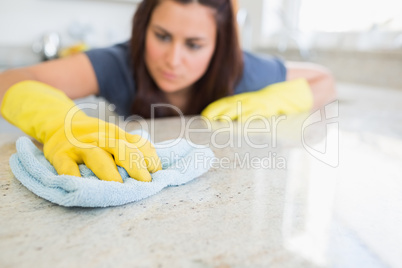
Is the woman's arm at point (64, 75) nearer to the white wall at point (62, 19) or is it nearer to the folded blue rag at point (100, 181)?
the folded blue rag at point (100, 181)

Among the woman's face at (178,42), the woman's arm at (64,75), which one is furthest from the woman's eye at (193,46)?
the woman's arm at (64,75)

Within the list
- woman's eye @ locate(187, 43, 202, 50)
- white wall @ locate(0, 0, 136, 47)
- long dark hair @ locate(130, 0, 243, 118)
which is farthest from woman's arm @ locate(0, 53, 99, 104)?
white wall @ locate(0, 0, 136, 47)

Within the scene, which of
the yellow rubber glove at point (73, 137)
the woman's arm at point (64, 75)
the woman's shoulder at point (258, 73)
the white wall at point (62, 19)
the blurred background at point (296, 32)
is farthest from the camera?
the white wall at point (62, 19)

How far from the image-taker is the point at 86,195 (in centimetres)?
31

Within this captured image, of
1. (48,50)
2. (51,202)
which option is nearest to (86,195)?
(51,202)

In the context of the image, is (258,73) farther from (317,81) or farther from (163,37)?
(163,37)

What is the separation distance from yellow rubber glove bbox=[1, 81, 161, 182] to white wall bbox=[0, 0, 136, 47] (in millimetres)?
1200

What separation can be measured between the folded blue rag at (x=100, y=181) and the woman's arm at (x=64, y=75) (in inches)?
12.9

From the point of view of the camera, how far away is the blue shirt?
0.92 meters

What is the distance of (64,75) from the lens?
2.63ft

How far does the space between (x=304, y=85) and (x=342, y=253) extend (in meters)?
0.84

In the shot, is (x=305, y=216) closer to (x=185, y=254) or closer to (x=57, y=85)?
(x=185, y=254)

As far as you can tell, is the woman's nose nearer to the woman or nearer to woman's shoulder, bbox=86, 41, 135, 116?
the woman

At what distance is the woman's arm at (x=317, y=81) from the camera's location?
110 cm
